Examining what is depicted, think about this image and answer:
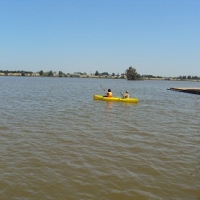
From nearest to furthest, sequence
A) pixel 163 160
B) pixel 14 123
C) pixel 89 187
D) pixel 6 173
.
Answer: pixel 89 187 → pixel 6 173 → pixel 163 160 → pixel 14 123

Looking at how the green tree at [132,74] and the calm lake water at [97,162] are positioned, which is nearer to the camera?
the calm lake water at [97,162]

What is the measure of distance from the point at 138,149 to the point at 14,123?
→ 8103 millimetres

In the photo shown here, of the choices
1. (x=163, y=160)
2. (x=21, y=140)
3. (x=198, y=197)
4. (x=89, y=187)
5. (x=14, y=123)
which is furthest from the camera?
(x=14, y=123)

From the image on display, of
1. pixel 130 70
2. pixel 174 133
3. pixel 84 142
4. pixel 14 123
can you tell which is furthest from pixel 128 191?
pixel 130 70

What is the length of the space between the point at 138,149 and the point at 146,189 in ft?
11.9

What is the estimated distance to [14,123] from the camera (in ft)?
49.5

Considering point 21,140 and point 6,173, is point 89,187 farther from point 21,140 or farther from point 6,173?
point 21,140

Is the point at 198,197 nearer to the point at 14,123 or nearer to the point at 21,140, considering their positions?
the point at 21,140

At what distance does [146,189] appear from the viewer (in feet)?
23.5

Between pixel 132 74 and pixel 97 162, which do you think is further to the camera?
pixel 132 74

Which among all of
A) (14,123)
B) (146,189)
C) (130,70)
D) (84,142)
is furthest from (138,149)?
(130,70)

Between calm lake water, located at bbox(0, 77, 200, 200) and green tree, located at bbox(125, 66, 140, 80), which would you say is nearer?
calm lake water, located at bbox(0, 77, 200, 200)

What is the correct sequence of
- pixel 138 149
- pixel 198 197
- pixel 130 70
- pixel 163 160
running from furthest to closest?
pixel 130 70
pixel 138 149
pixel 163 160
pixel 198 197

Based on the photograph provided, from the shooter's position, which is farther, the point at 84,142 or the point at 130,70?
the point at 130,70
